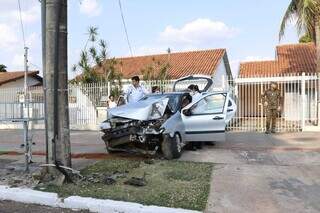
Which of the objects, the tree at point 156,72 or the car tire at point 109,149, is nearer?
the car tire at point 109,149

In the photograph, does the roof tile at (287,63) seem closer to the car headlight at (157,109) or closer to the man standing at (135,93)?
the man standing at (135,93)

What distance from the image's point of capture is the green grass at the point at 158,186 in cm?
709

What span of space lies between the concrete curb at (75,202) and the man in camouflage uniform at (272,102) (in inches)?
406

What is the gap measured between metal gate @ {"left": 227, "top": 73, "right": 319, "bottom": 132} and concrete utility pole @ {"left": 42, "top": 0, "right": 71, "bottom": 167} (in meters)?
10.3

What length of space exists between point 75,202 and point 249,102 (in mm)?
15179

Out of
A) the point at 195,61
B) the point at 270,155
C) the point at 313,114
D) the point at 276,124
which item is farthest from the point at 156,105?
the point at 195,61

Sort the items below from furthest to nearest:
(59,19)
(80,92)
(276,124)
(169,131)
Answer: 1. (80,92)
2. (276,124)
3. (169,131)
4. (59,19)

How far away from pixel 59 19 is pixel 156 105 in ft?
11.1

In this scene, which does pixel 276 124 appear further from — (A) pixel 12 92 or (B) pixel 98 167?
(A) pixel 12 92

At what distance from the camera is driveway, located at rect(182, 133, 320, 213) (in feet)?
23.2

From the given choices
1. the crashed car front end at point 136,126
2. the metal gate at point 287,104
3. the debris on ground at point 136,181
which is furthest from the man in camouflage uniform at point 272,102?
the debris on ground at point 136,181

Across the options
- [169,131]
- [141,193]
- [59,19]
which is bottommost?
[141,193]

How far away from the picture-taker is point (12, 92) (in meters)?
23.0

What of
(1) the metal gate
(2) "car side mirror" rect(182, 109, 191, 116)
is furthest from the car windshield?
(1) the metal gate
